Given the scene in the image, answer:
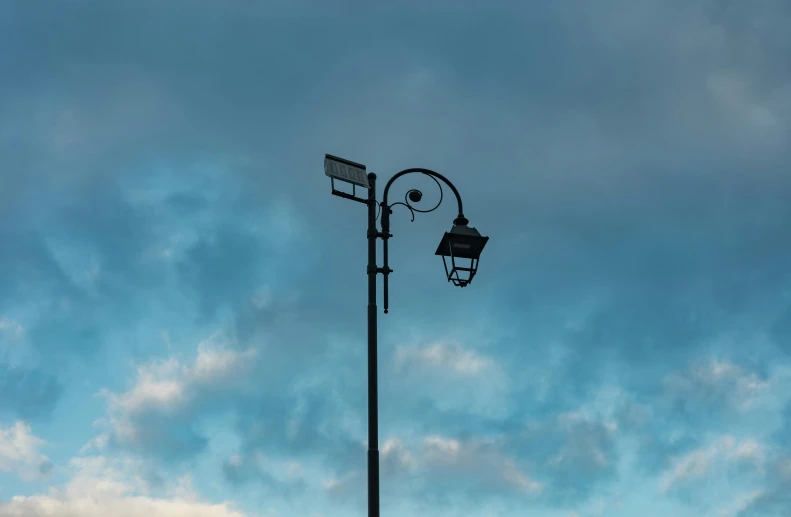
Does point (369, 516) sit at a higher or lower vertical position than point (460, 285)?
lower

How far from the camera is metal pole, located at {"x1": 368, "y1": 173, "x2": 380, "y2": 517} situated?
12016 millimetres

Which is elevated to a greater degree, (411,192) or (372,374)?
(411,192)

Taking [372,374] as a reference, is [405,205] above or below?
above

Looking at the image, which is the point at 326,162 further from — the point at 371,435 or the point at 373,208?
the point at 371,435

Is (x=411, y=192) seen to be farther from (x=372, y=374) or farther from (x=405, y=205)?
(x=372, y=374)

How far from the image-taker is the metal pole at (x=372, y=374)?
1202 centimetres

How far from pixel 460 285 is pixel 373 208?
5.84ft

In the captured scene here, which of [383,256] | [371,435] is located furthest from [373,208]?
[371,435]

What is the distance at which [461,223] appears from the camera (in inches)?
578

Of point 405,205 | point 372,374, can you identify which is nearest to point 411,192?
point 405,205

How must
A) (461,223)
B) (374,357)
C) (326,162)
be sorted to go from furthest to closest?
(461,223) < (326,162) < (374,357)

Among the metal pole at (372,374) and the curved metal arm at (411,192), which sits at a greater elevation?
the curved metal arm at (411,192)

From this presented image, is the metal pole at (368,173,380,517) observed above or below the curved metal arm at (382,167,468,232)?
below

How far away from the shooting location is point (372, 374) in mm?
12766
